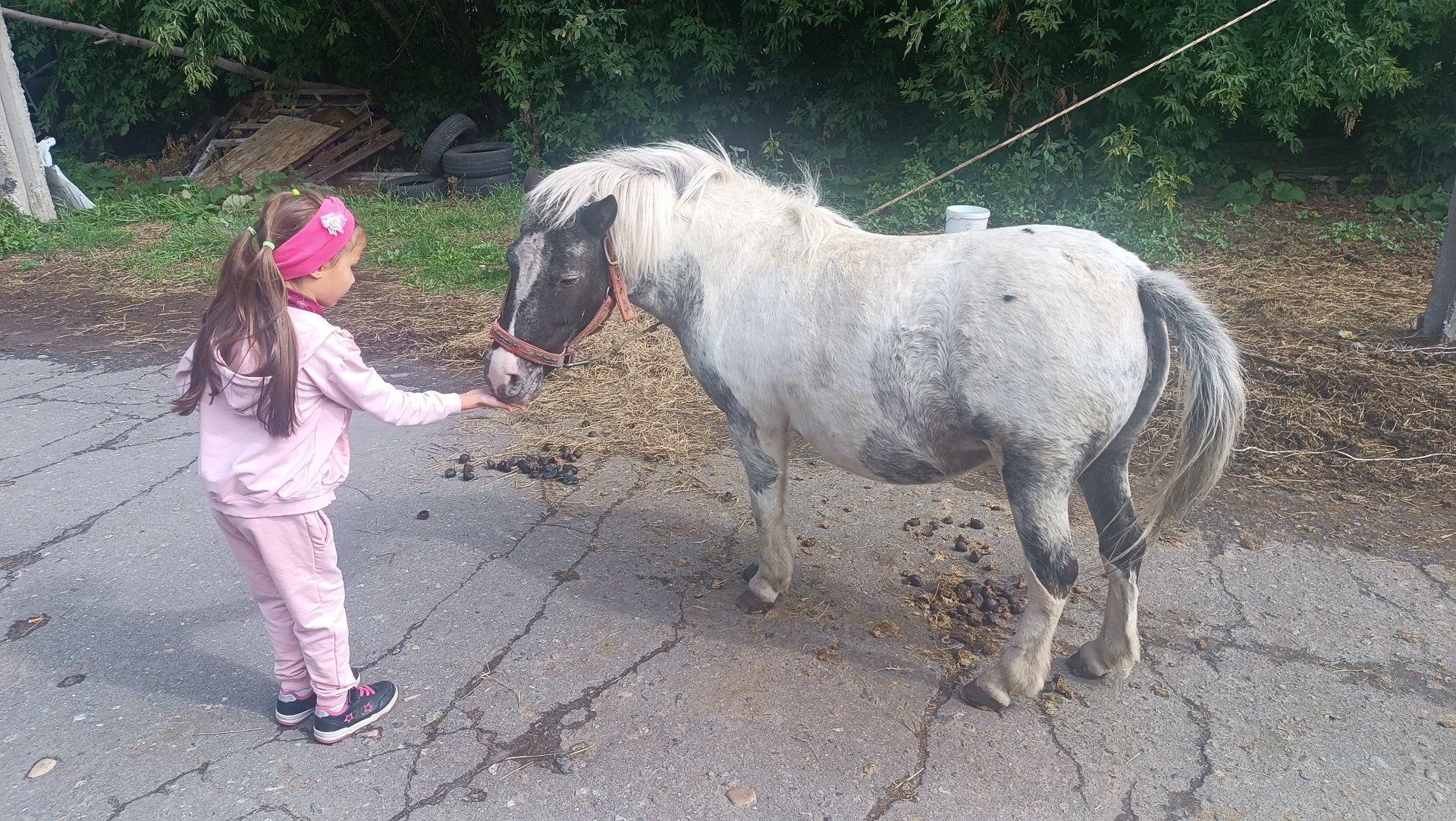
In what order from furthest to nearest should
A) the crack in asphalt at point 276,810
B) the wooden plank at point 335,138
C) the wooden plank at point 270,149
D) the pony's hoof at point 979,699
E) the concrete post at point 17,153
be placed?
the wooden plank at point 335,138 → the wooden plank at point 270,149 → the concrete post at point 17,153 → the pony's hoof at point 979,699 → the crack in asphalt at point 276,810

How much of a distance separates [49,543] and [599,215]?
9.97ft

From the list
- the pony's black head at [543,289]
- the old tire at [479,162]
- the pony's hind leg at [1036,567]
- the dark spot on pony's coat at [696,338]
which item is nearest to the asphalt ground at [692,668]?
the pony's hind leg at [1036,567]

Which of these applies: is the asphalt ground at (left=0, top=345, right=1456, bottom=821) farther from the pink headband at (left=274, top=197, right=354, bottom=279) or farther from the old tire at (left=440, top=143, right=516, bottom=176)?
the old tire at (left=440, top=143, right=516, bottom=176)

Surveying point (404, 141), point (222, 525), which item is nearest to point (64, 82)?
point (404, 141)

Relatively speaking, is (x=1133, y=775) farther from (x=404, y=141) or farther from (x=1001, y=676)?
(x=404, y=141)

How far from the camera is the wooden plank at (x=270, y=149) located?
11406 millimetres

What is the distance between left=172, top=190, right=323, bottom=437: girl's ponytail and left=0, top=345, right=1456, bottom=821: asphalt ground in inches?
43.7

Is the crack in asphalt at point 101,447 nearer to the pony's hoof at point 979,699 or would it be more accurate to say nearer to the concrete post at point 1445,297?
the pony's hoof at point 979,699

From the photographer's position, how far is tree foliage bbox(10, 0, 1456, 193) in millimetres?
7473

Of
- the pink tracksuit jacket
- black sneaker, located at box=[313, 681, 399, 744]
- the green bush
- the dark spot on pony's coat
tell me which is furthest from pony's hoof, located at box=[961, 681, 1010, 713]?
the green bush

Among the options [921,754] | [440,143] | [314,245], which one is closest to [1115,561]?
[921,754]

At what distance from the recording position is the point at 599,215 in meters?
2.88

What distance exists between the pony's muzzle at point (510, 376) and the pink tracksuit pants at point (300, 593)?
26.4 inches

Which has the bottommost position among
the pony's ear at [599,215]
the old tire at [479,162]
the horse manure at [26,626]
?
the horse manure at [26,626]
